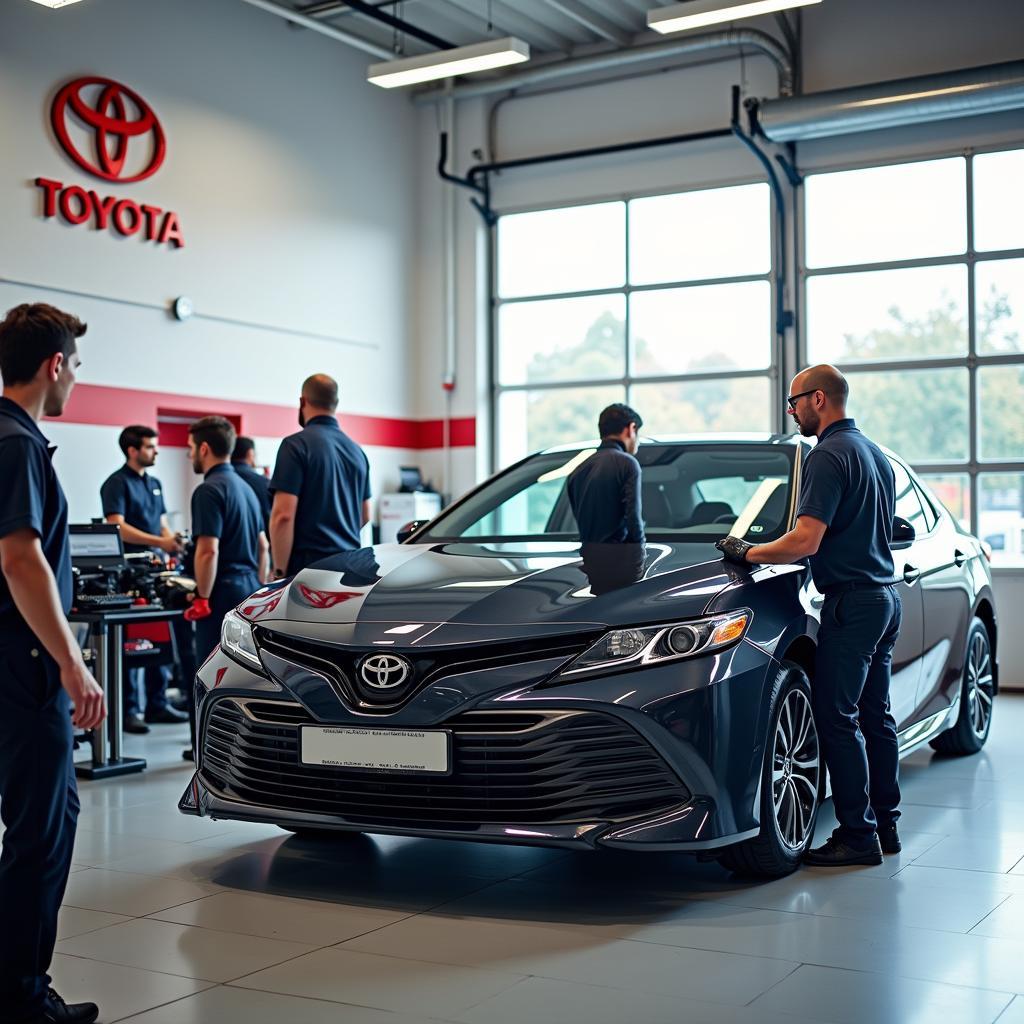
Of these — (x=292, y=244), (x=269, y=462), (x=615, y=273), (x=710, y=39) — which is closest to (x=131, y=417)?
(x=269, y=462)

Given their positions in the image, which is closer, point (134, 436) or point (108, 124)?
point (134, 436)

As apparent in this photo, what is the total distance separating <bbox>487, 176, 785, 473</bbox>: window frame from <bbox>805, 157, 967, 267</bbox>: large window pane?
15.7 inches

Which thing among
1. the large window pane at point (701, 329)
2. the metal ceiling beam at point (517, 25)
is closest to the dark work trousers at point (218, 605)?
the large window pane at point (701, 329)

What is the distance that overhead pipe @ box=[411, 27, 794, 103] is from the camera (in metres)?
10.5

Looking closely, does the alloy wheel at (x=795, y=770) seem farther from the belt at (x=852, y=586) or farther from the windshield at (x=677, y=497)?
the windshield at (x=677, y=497)

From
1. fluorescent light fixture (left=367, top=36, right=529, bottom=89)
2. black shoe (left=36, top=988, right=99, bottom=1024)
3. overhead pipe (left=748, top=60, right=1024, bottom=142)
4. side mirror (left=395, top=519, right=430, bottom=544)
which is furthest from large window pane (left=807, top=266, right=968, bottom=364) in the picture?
black shoe (left=36, top=988, right=99, bottom=1024)

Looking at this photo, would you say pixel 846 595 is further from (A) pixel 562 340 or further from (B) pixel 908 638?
(A) pixel 562 340

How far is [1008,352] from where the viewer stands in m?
10.1

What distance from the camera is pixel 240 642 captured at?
3.82m

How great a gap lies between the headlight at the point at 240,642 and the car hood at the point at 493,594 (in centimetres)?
4

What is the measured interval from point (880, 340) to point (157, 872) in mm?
8009

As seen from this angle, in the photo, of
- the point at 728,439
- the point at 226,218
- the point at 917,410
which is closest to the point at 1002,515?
the point at 917,410

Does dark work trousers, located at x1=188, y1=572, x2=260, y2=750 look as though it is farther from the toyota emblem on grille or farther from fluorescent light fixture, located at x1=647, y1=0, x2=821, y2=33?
fluorescent light fixture, located at x1=647, y1=0, x2=821, y2=33

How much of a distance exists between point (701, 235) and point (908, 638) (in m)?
7.24
